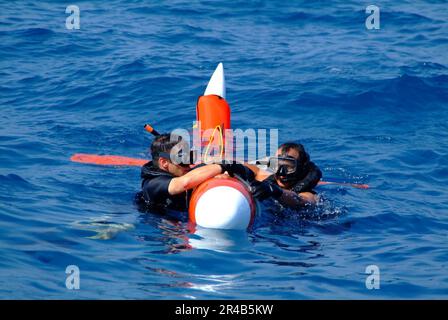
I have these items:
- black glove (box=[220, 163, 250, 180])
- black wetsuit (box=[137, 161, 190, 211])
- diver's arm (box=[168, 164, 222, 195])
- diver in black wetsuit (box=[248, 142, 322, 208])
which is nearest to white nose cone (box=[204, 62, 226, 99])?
diver in black wetsuit (box=[248, 142, 322, 208])

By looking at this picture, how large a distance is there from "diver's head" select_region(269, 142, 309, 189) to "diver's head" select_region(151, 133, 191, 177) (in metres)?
1.05

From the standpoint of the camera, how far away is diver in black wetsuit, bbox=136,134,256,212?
8297 mm

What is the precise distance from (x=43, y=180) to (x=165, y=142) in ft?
6.97

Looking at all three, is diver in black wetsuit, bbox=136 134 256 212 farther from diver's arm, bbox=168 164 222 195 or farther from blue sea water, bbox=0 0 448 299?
blue sea water, bbox=0 0 448 299

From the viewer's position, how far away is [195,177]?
26.3ft

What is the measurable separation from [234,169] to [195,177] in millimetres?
444

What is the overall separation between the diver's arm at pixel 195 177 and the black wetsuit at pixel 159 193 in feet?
0.60

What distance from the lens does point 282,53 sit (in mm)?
15430

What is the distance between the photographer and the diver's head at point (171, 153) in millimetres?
8484

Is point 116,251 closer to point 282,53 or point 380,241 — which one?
point 380,241

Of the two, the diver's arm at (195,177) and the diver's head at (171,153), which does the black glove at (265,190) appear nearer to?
the diver's arm at (195,177)

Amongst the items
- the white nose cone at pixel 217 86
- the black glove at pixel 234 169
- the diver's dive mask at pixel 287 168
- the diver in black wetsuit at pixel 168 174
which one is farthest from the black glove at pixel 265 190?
the white nose cone at pixel 217 86

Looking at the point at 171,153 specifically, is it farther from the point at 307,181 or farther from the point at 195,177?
the point at 307,181
